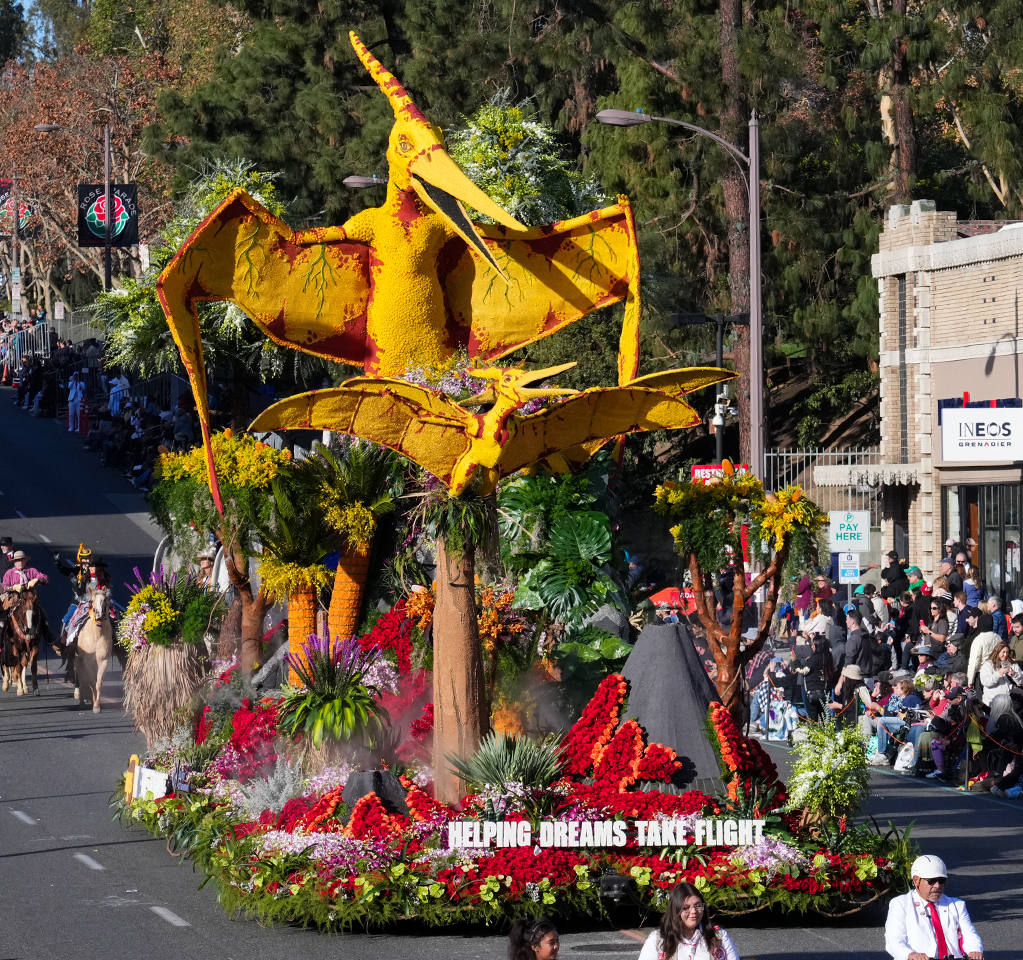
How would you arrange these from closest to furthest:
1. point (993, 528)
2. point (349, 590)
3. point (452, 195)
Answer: point (452, 195) → point (349, 590) → point (993, 528)

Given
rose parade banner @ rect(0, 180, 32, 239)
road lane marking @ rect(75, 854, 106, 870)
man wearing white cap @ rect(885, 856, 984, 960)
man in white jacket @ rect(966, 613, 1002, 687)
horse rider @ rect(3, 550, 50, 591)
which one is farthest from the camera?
rose parade banner @ rect(0, 180, 32, 239)

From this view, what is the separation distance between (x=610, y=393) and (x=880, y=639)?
402 inches

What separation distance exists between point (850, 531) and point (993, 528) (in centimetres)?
843

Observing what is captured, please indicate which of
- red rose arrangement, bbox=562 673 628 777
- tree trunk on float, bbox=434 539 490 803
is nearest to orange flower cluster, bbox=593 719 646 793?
red rose arrangement, bbox=562 673 628 777

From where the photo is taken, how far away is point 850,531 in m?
22.5

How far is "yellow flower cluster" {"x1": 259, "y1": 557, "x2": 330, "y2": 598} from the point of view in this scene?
1489 cm

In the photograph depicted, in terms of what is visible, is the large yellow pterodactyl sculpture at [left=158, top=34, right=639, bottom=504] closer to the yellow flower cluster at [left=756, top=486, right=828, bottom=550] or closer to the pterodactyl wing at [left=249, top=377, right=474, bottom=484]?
the pterodactyl wing at [left=249, top=377, right=474, bottom=484]

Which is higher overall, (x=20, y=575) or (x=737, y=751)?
(x=20, y=575)

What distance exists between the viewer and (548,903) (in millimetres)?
11430

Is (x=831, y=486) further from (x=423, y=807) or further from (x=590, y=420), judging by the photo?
(x=423, y=807)

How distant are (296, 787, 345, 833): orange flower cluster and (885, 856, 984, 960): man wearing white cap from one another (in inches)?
182

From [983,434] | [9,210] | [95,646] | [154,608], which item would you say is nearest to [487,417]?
[154,608]

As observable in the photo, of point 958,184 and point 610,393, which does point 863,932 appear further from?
point 958,184

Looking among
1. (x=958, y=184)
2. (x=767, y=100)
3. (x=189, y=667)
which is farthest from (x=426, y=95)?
(x=189, y=667)
